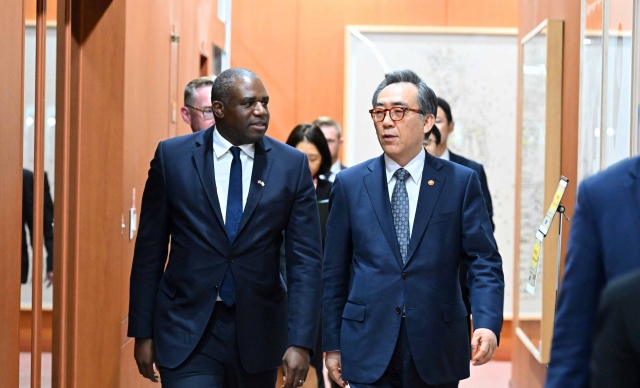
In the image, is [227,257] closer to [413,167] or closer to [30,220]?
[413,167]

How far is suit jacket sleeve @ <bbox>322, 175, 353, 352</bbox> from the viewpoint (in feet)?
11.4

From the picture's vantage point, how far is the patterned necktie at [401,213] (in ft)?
11.4

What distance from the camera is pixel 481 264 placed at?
342 centimetres

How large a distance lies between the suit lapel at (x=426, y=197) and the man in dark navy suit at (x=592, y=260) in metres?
1.69

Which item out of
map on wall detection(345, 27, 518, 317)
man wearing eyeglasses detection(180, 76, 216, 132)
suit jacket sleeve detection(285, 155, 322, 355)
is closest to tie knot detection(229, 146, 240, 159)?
suit jacket sleeve detection(285, 155, 322, 355)

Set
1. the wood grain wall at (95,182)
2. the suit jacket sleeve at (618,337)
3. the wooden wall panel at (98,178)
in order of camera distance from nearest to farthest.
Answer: the suit jacket sleeve at (618,337) < the wood grain wall at (95,182) < the wooden wall panel at (98,178)

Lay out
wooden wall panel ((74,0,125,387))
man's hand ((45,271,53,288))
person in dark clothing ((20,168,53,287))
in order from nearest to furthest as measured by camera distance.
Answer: person in dark clothing ((20,168,53,287)), man's hand ((45,271,53,288)), wooden wall panel ((74,0,125,387))

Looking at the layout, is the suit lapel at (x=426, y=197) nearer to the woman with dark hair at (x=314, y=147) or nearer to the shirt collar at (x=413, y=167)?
the shirt collar at (x=413, y=167)

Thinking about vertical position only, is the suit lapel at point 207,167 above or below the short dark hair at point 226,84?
below

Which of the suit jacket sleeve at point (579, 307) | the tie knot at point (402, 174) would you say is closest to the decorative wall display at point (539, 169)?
the tie knot at point (402, 174)

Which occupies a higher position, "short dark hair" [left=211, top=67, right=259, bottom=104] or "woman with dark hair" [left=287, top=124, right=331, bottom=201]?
"short dark hair" [left=211, top=67, right=259, bottom=104]

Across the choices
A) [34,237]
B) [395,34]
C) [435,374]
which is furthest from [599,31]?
[395,34]

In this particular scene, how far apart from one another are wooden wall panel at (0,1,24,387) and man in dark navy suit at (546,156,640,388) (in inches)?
82.4

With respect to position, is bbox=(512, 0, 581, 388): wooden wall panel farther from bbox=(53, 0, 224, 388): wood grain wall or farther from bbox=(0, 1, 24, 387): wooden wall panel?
bbox=(0, 1, 24, 387): wooden wall panel
